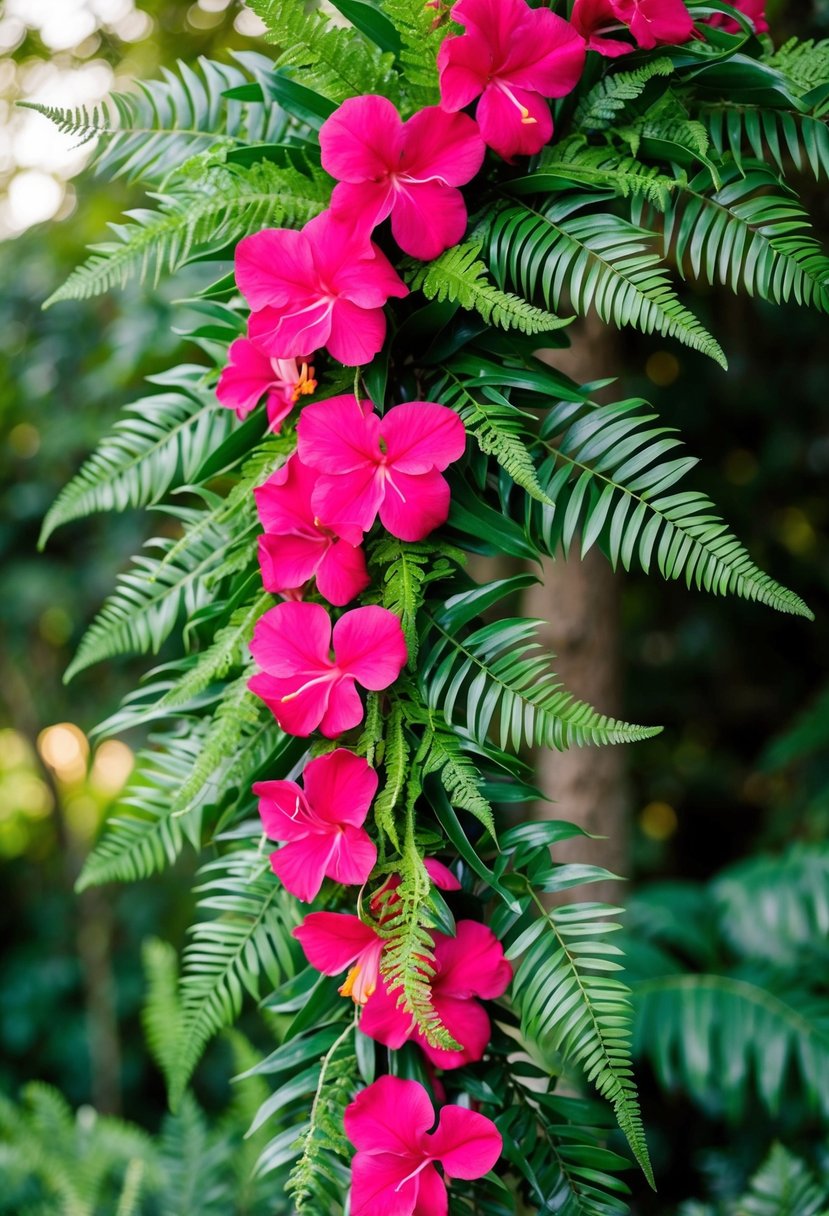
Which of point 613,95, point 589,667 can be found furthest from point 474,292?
point 589,667

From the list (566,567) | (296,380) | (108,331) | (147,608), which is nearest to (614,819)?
(566,567)

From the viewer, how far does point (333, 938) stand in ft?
2.16

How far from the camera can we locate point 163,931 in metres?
2.77

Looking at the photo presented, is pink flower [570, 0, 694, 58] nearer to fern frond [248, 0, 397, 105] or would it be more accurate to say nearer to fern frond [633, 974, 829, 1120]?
fern frond [248, 0, 397, 105]

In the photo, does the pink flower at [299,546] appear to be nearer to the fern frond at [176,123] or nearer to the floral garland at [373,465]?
the floral garland at [373,465]

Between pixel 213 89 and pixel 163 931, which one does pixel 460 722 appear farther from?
pixel 163 931

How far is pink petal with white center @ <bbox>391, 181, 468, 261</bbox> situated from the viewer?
0.65 metres

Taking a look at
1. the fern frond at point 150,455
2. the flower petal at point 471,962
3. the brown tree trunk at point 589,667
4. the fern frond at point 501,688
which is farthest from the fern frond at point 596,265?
the brown tree trunk at point 589,667

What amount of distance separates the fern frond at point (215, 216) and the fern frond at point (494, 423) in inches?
6.6

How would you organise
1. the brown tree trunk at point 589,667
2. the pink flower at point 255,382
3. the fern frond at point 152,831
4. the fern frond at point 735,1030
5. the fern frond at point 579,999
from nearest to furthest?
the fern frond at point 579,999 → the pink flower at point 255,382 → the fern frond at point 152,831 → the fern frond at point 735,1030 → the brown tree trunk at point 589,667

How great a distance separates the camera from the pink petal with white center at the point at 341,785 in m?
0.63

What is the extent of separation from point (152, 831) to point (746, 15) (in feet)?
2.77

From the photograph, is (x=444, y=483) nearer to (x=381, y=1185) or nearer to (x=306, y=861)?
(x=306, y=861)

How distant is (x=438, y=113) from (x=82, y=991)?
307 centimetres
